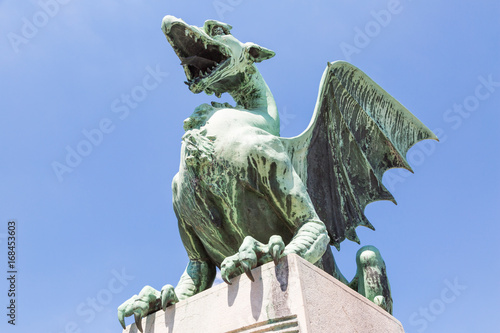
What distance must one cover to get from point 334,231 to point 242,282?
1808mm

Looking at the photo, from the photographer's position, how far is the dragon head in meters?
5.00

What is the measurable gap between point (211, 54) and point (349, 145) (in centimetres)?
165

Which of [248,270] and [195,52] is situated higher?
[195,52]

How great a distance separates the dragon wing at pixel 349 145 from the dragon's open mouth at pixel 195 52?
1.00 metres

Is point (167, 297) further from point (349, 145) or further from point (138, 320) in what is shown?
point (349, 145)

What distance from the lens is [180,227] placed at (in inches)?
194

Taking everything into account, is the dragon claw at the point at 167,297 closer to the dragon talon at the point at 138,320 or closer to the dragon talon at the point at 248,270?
the dragon talon at the point at 138,320

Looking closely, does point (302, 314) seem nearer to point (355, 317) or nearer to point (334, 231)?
point (355, 317)

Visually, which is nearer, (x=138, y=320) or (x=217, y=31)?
(x=138, y=320)

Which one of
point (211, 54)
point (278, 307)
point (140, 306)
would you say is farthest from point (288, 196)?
point (211, 54)

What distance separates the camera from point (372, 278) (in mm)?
4719

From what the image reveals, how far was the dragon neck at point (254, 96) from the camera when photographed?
17.7 ft

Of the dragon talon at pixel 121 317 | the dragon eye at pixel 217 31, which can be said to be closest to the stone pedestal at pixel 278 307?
the dragon talon at pixel 121 317

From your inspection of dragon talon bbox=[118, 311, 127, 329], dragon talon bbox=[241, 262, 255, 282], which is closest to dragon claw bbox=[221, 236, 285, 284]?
dragon talon bbox=[241, 262, 255, 282]
